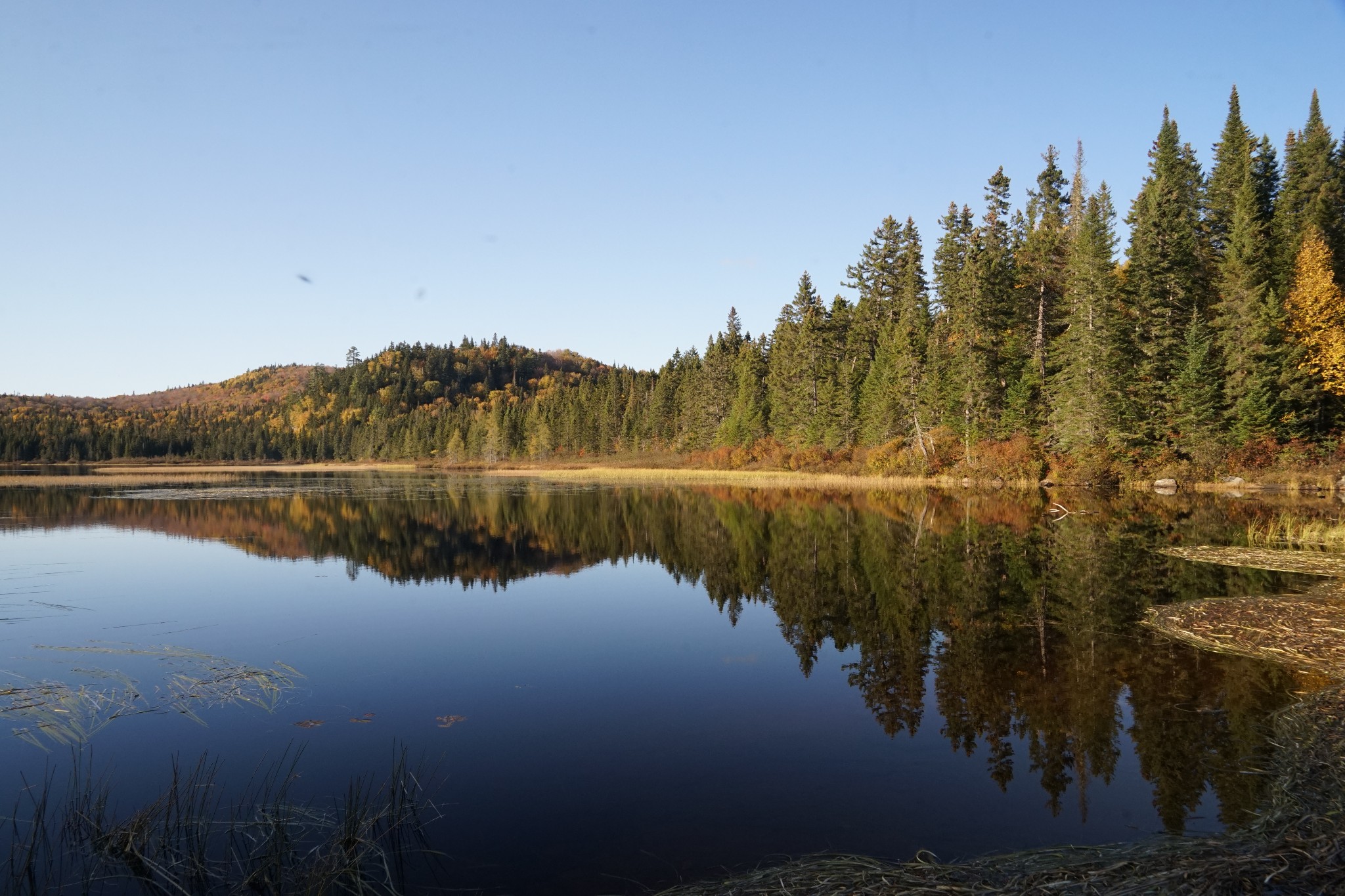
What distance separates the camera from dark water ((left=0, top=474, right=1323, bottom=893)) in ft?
23.4

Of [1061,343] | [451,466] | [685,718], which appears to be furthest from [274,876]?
[451,466]

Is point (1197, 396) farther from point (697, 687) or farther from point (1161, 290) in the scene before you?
point (697, 687)

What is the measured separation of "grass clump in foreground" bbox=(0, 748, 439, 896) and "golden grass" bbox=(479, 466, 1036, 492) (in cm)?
5020

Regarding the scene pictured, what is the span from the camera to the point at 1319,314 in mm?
47844

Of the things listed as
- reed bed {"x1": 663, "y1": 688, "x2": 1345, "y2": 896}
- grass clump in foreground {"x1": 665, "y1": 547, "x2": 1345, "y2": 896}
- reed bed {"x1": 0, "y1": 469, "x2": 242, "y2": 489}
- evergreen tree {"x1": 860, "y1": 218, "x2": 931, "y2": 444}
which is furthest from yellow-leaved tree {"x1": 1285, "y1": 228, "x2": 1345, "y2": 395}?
reed bed {"x1": 0, "y1": 469, "x2": 242, "y2": 489}

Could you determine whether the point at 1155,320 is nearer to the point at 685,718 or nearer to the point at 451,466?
the point at 685,718

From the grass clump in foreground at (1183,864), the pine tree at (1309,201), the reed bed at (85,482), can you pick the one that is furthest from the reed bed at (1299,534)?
the reed bed at (85,482)

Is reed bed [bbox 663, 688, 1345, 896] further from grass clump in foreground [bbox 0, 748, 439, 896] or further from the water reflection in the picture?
grass clump in foreground [bbox 0, 748, 439, 896]

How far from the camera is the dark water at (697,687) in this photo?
7129 mm

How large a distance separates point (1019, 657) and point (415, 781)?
9361 millimetres

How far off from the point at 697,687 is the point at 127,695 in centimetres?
821

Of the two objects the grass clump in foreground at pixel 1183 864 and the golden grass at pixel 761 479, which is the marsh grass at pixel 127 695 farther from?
the golden grass at pixel 761 479

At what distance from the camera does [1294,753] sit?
25.5ft

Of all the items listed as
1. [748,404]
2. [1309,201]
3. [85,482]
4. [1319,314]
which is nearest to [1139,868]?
[1319,314]
